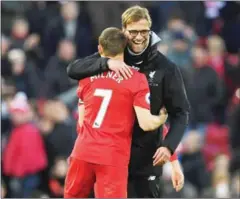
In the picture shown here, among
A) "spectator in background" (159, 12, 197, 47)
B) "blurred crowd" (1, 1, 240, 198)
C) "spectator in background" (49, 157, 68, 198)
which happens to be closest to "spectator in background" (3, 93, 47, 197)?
"blurred crowd" (1, 1, 240, 198)

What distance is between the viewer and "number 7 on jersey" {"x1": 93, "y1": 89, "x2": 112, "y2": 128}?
25.8 ft

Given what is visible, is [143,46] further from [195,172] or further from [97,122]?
[195,172]

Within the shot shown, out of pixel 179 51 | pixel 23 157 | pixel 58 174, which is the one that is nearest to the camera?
pixel 58 174

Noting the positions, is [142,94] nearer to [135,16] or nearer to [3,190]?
[135,16]

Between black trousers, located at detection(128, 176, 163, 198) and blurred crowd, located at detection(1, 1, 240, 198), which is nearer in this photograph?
black trousers, located at detection(128, 176, 163, 198)

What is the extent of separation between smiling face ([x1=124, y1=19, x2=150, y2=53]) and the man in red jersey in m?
0.15

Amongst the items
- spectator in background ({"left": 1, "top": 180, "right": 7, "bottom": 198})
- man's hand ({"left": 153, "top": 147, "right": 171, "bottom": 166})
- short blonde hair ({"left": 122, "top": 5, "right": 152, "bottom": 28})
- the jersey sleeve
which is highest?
short blonde hair ({"left": 122, "top": 5, "right": 152, "bottom": 28})

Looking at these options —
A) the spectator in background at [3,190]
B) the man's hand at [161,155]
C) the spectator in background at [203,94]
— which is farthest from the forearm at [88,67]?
the spectator in background at [203,94]

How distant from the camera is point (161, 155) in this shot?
8094 mm

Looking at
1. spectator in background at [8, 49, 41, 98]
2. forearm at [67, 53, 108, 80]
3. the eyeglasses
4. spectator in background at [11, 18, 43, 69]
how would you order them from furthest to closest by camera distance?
spectator in background at [11, 18, 43, 69], spectator in background at [8, 49, 41, 98], the eyeglasses, forearm at [67, 53, 108, 80]

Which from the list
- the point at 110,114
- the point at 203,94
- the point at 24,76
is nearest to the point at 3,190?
the point at 24,76

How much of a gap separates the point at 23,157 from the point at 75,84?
196cm

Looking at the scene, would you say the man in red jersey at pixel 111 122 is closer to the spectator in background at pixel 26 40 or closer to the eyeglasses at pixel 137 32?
the eyeglasses at pixel 137 32

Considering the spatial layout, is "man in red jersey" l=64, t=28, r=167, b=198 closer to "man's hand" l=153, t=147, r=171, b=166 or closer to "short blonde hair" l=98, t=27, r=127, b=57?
"short blonde hair" l=98, t=27, r=127, b=57
